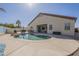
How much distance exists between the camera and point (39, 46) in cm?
473

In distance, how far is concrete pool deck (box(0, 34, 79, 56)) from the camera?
4.62 m

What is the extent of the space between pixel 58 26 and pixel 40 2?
0.83 metres

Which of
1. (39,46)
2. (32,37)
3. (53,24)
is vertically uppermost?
(53,24)

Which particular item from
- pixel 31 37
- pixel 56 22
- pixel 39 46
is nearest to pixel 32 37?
pixel 31 37

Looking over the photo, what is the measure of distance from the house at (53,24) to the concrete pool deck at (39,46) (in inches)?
10.2

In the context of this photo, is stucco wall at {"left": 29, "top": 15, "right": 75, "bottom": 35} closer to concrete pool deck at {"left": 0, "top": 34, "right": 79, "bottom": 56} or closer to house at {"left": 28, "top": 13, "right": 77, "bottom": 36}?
house at {"left": 28, "top": 13, "right": 77, "bottom": 36}

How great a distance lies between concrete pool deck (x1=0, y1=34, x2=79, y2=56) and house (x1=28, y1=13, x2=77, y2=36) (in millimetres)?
259

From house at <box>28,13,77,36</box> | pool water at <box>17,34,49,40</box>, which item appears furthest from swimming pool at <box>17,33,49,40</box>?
house at <box>28,13,77,36</box>

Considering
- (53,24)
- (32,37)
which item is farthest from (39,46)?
(53,24)

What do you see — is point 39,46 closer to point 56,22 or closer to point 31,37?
point 31,37

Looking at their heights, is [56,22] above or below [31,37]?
above

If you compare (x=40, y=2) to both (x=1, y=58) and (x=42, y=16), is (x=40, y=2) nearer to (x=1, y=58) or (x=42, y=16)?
(x=42, y=16)

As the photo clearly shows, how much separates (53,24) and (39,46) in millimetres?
725

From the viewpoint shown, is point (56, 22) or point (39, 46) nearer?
point (39, 46)
